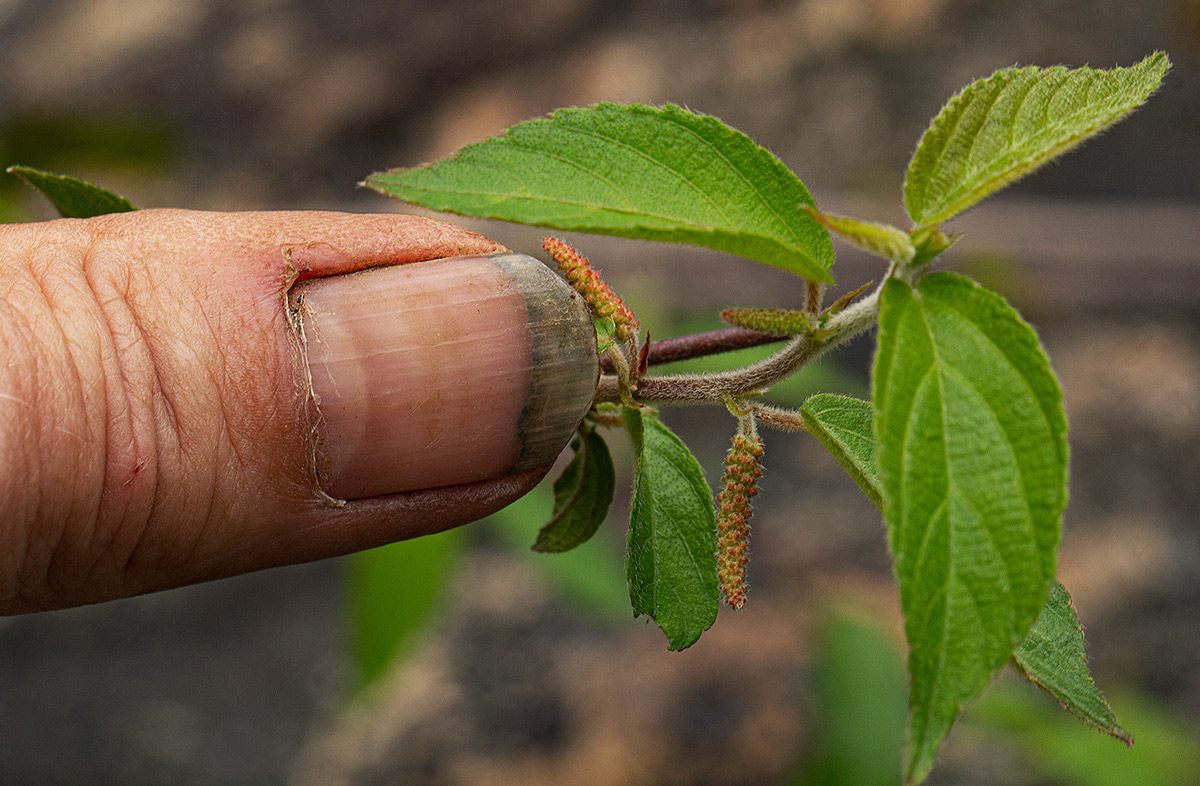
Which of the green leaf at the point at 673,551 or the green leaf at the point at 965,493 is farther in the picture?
the green leaf at the point at 673,551

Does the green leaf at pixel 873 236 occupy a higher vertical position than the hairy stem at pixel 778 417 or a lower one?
higher

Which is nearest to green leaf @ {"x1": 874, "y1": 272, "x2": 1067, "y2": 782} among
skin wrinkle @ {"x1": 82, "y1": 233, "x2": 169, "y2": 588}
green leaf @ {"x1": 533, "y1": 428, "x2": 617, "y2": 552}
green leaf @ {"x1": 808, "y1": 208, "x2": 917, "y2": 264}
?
green leaf @ {"x1": 808, "y1": 208, "x2": 917, "y2": 264}

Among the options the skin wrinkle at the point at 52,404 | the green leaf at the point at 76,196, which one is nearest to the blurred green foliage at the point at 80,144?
the green leaf at the point at 76,196

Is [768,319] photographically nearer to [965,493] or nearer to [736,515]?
[736,515]

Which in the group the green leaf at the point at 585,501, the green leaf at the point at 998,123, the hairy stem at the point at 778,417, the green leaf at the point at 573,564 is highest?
the green leaf at the point at 998,123

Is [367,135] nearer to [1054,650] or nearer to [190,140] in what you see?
[190,140]

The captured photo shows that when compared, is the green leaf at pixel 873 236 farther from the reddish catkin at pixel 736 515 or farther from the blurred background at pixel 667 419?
the blurred background at pixel 667 419

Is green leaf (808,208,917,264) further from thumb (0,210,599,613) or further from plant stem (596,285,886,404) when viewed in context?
thumb (0,210,599,613)
